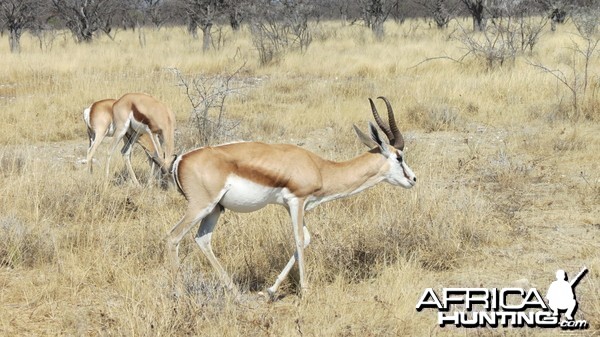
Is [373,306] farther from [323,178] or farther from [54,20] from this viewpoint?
[54,20]

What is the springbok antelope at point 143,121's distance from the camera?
786 cm

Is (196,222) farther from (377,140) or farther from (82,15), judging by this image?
(82,15)

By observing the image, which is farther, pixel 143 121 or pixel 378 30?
pixel 378 30

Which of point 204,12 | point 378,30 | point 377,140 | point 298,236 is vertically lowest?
point 378,30

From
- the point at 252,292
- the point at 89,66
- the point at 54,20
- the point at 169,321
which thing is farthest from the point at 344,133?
the point at 54,20

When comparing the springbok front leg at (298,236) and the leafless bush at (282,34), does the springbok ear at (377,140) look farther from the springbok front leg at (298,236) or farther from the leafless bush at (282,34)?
the leafless bush at (282,34)

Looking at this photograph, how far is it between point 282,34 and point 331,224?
49.1 ft

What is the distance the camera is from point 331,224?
18.8 feet

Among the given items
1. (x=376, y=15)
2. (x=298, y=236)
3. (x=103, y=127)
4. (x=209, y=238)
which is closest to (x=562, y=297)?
(x=298, y=236)

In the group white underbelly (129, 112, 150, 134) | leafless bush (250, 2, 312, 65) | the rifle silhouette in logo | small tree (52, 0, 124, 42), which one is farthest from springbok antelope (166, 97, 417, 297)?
small tree (52, 0, 124, 42)

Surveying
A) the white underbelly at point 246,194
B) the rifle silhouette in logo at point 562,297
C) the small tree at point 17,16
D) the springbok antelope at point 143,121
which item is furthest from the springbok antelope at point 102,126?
the small tree at point 17,16

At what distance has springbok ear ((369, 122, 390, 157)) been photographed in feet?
15.6

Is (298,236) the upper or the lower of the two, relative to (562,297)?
upper

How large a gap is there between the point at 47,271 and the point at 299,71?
451 inches
